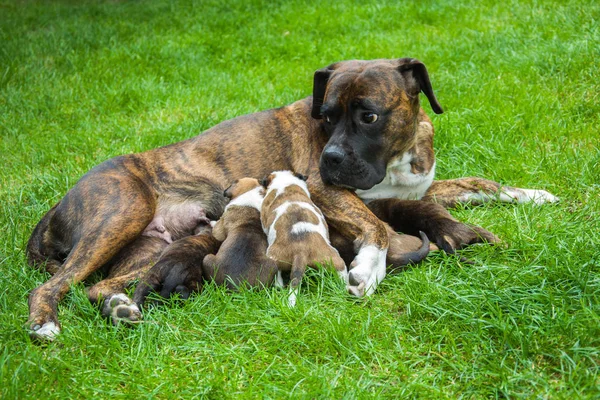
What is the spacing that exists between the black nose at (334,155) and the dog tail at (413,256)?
0.78m

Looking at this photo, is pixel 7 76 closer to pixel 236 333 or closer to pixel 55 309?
pixel 55 309

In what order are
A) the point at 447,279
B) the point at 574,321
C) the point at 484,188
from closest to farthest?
the point at 574,321, the point at 447,279, the point at 484,188

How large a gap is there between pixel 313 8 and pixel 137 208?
666cm

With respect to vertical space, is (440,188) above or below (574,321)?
below

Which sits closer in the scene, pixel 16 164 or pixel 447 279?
pixel 447 279

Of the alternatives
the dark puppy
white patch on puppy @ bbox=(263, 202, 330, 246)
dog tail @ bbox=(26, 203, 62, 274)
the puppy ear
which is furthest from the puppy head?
dog tail @ bbox=(26, 203, 62, 274)

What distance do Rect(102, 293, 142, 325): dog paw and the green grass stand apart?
6 centimetres

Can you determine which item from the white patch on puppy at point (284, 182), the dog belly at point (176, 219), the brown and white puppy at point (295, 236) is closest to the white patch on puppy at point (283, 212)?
the brown and white puppy at point (295, 236)

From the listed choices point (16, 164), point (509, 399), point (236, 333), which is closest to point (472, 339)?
point (509, 399)

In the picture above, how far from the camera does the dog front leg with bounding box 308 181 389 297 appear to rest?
3.81 meters

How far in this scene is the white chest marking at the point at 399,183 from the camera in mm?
4758

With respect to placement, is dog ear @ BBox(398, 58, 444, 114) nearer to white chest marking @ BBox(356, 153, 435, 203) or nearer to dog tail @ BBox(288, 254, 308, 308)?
white chest marking @ BBox(356, 153, 435, 203)

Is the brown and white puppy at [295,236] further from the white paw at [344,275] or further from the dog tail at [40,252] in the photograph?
the dog tail at [40,252]

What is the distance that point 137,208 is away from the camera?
4449 mm
